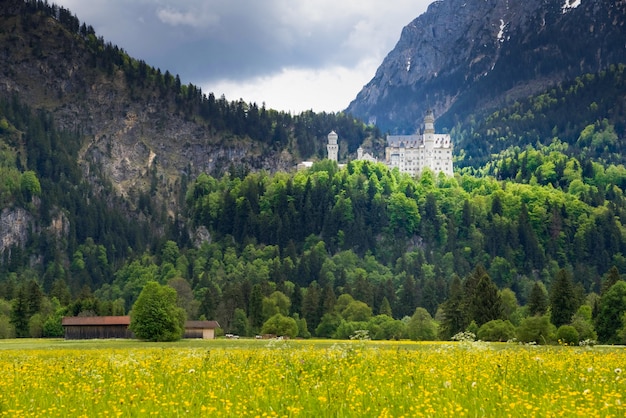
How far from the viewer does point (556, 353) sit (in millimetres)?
38156

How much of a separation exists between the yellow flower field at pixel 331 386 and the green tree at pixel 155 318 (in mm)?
80868

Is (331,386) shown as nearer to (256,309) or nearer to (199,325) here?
(199,325)

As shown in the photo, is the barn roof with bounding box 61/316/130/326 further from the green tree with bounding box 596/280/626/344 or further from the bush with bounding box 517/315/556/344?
the green tree with bounding box 596/280/626/344

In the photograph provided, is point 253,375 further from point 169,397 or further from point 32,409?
point 32,409

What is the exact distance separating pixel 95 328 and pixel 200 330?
17.6 m

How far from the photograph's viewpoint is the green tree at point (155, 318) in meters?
116

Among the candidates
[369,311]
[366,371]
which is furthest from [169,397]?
[369,311]

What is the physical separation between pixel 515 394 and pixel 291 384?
279 inches

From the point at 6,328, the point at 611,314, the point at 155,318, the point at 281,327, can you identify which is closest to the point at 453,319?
the point at 281,327

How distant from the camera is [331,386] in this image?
90.0 ft

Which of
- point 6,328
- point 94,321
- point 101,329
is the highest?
point 94,321

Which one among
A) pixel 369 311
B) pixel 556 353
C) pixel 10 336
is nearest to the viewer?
pixel 556 353

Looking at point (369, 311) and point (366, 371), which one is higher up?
point (366, 371)

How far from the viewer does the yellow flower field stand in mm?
24250
